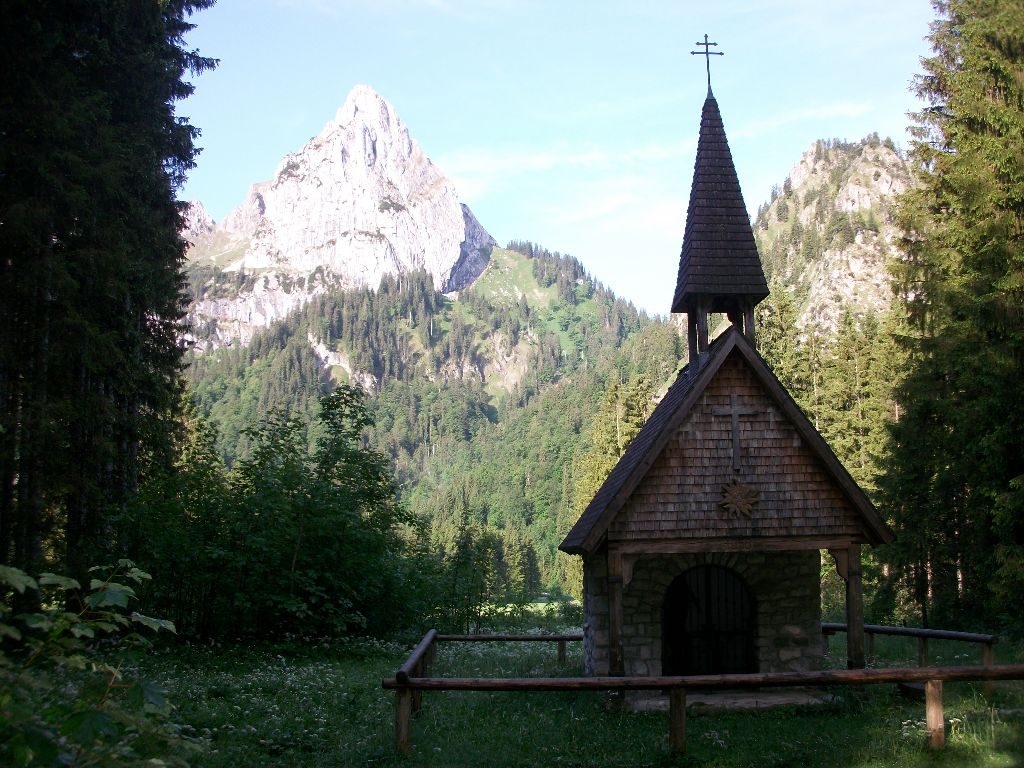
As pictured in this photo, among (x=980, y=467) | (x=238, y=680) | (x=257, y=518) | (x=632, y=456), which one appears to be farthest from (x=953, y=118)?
(x=238, y=680)

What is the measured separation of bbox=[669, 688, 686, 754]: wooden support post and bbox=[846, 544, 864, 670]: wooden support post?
4443 millimetres

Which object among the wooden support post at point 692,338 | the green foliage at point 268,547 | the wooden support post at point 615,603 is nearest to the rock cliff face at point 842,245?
Result: the green foliage at point 268,547

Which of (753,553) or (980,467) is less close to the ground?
(980,467)

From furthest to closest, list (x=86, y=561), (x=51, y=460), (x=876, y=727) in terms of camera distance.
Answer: (x=86, y=561), (x=51, y=460), (x=876, y=727)

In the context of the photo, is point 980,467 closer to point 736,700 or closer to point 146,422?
point 736,700

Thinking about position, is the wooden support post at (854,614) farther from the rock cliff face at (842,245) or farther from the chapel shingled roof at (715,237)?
the rock cliff face at (842,245)

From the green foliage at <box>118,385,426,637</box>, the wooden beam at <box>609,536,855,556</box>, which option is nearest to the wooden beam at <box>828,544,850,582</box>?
the wooden beam at <box>609,536,855,556</box>

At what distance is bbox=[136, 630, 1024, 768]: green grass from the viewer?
8.68 m

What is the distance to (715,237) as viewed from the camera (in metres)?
14.4

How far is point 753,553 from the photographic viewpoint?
13469 millimetres

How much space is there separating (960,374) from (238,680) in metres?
15.7

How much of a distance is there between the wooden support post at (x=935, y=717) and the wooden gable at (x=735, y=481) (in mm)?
3852

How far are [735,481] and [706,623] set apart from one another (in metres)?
2.92

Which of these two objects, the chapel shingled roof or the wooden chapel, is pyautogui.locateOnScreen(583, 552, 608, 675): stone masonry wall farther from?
the chapel shingled roof
